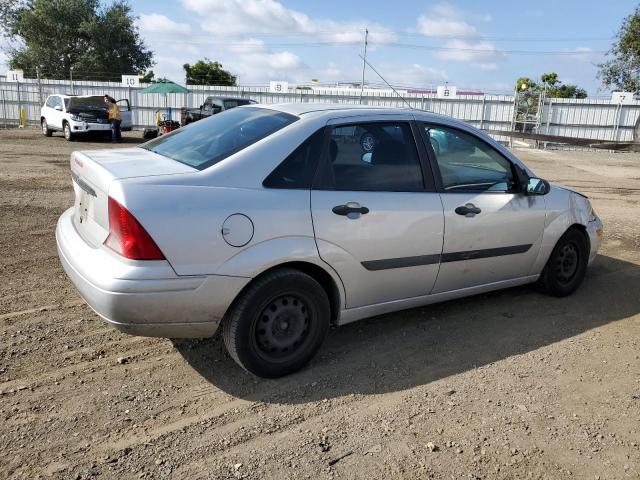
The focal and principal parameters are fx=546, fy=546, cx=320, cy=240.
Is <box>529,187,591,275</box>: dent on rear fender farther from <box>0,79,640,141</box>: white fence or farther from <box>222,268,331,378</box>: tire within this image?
<box>0,79,640,141</box>: white fence

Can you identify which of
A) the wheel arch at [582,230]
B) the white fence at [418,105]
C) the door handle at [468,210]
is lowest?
the wheel arch at [582,230]

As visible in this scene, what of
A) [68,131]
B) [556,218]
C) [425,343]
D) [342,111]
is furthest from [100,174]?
[68,131]

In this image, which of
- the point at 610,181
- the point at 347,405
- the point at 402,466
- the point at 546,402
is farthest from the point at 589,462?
the point at 610,181

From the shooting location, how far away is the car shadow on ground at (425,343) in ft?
11.2

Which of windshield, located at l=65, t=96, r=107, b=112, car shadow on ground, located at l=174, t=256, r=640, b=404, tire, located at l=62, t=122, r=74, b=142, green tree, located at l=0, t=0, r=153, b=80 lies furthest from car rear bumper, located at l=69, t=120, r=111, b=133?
green tree, located at l=0, t=0, r=153, b=80

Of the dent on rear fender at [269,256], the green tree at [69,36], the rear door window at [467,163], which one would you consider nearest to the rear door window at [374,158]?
the rear door window at [467,163]

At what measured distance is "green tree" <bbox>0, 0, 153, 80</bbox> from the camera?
42656mm

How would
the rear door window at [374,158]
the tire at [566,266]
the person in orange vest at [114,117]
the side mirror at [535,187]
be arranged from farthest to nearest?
the person in orange vest at [114,117] < the tire at [566,266] < the side mirror at [535,187] < the rear door window at [374,158]

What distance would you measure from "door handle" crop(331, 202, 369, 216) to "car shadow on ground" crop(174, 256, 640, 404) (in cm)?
103

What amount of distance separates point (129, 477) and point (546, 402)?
2385 mm

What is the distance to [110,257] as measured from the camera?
3.00m

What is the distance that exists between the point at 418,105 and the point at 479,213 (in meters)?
24.6

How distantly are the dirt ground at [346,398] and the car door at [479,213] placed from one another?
0.49 metres

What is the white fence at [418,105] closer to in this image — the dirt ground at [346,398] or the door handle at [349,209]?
the dirt ground at [346,398]
